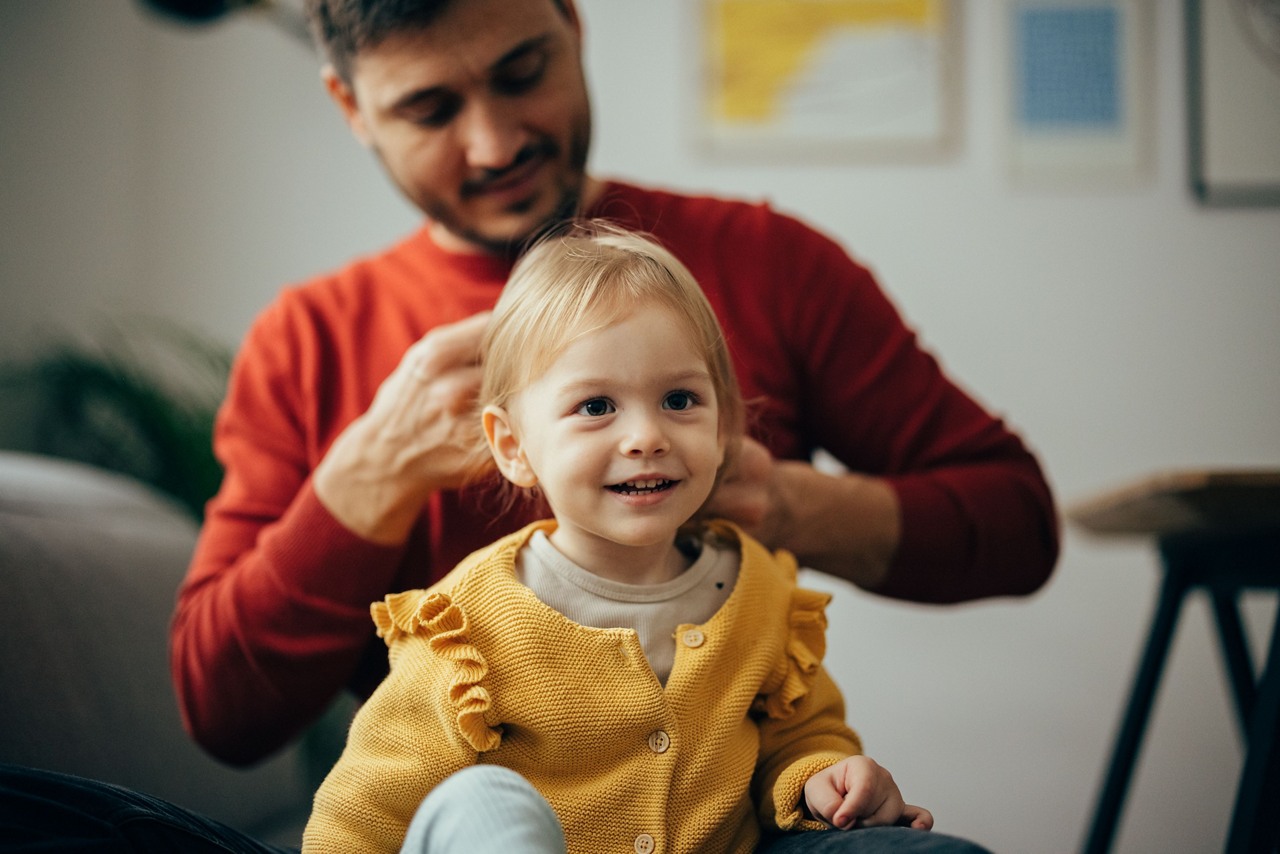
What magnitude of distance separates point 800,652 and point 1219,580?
1148 millimetres

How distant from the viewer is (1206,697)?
1.88 meters

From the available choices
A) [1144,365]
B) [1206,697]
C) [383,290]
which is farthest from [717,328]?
[1206,697]

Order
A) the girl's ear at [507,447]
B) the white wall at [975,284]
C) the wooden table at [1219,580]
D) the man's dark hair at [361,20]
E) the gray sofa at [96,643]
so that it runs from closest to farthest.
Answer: the girl's ear at [507,447]
the man's dark hair at [361,20]
the gray sofa at [96,643]
the wooden table at [1219,580]
the white wall at [975,284]

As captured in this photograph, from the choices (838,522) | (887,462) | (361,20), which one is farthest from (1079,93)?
(361,20)

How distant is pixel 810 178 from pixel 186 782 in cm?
153

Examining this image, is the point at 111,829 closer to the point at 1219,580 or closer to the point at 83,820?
the point at 83,820

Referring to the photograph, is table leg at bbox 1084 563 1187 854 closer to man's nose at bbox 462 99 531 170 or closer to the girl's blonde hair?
the girl's blonde hair

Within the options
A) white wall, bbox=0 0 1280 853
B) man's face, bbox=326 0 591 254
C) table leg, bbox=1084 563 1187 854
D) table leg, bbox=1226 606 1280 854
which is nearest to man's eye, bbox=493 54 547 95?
man's face, bbox=326 0 591 254

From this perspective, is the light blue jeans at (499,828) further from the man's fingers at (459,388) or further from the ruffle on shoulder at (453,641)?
the man's fingers at (459,388)

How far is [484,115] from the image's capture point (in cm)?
Answer: 81

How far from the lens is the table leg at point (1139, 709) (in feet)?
5.05

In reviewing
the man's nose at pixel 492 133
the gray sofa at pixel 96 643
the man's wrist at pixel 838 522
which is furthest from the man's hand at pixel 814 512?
the gray sofa at pixel 96 643

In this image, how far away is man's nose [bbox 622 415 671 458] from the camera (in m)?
0.57

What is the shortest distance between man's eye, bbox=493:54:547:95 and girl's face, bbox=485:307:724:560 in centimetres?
31
